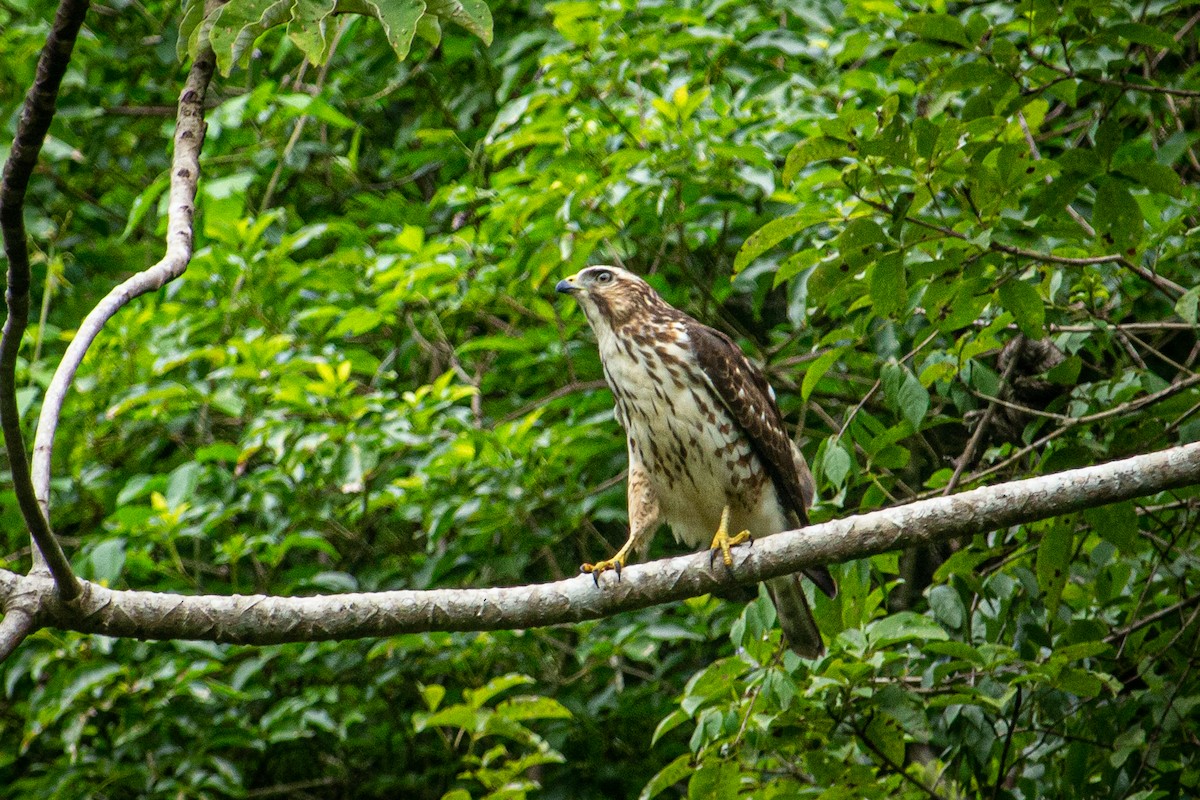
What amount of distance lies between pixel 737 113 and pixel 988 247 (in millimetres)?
1911

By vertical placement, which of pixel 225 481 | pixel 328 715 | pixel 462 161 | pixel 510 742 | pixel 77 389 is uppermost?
pixel 462 161

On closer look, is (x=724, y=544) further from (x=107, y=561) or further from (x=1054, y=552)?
(x=107, y=561)

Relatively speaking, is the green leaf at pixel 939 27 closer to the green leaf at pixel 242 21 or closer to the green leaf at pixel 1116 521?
the green leaf at pixel 1116 521

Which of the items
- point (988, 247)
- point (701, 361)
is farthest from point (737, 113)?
point (988, 247)

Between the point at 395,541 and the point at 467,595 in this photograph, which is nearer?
the point at 467,595

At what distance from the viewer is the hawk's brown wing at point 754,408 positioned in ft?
13.0

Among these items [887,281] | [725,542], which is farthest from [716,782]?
[887,281]

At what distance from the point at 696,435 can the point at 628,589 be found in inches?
40.9

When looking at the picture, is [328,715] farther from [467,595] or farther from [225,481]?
[467,595]

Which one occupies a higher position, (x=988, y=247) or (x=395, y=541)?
(x=988, y=247)

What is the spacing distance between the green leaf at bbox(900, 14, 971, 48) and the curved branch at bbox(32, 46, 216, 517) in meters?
1.81

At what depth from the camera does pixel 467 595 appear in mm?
2797

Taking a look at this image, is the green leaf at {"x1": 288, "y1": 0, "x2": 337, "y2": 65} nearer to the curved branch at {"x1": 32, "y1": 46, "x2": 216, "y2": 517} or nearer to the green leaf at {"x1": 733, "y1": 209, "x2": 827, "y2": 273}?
the curved branch at {"x1": 32, "y1": 46, "x2": 216, "y2": 517}

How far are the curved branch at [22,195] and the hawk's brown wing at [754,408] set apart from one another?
242cm
